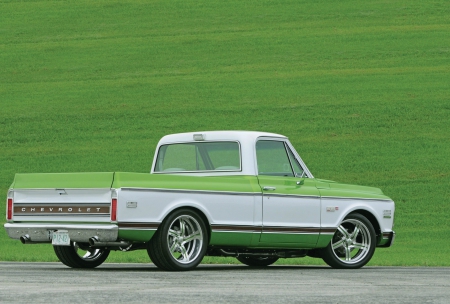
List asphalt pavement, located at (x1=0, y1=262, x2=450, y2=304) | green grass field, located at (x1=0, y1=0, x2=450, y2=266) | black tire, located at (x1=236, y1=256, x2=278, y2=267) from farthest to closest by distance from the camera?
green grass field, located at (x1=0, y1=0, x2=450, y2=266) < black tire, located at (x1=236, y1=256, x2=278, y2=267) < asphalt pavement, located at (x1=0, y1=262, x2=450, y2=304)

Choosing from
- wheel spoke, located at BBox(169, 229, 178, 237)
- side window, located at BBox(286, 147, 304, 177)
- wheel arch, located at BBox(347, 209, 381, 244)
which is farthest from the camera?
wheel arch, located at BBox(347, 209, 381, 244)

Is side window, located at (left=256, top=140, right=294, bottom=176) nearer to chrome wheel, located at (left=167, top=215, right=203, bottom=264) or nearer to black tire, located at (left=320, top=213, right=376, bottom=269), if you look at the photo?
black tire, located at (left=320, top=213, right=376, bottom=269)

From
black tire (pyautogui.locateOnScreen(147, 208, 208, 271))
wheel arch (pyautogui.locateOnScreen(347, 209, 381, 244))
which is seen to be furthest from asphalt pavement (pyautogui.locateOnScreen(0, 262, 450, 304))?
wheel arch (pyautogui.locateOnScreen(347, 209, 381, 244))

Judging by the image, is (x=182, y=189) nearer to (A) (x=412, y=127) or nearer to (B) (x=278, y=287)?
(B) (x=278, y=287)

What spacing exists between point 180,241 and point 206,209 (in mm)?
521

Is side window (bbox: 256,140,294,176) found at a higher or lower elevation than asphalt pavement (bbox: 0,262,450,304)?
higher

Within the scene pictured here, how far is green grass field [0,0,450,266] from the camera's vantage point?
33500mm

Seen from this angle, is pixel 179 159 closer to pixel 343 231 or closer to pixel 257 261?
pixel 257 261

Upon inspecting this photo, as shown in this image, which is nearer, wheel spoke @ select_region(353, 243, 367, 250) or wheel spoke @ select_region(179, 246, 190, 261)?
wheel spoke @ select_region(179, 246, 190, 261)

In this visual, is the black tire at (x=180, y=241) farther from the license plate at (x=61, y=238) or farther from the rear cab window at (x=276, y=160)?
the rear cab window at (x=276, y=160)

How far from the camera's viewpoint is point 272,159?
48.5 feet

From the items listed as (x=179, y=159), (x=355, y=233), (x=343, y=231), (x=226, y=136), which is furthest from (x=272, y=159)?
(x=355, y=233)

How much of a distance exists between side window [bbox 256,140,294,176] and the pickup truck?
16 millimetres

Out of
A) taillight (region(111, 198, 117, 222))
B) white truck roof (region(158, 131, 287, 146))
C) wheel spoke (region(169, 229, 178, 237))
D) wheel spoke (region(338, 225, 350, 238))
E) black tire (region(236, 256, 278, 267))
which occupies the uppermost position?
white truck roof (region(158, 131, 287, 146))
